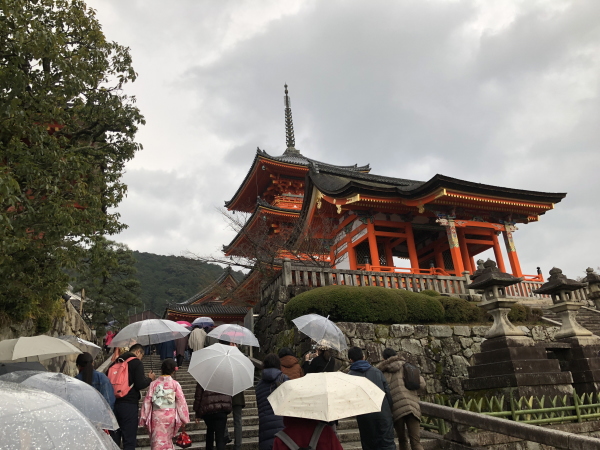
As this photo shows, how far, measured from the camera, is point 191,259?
16.2 meters

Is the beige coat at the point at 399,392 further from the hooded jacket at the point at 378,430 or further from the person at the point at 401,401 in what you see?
the hooded jacket at the point at 378,430

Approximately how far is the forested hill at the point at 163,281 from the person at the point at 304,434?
57.1 metres

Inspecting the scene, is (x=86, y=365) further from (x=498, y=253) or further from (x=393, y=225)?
(x=498, y=253)

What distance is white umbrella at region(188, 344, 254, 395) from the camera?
5.16 meters

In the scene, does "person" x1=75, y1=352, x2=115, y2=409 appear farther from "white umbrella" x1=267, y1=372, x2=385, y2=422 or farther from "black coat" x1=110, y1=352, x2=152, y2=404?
"white umbrella" x1=267, y1=372, x2=385, y2=422

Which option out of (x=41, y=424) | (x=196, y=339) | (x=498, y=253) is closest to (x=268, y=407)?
(x=41, y=424)

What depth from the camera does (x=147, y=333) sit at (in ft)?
24.6

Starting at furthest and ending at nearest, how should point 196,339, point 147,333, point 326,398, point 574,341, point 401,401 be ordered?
point 196,339 → point 574,341 → point 147,333 → point 401,401 → point 326,398

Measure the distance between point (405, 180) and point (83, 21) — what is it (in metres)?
19.4

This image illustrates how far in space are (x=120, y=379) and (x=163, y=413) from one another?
747 mm

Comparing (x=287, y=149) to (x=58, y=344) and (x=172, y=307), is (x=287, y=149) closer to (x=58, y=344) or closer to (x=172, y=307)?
(x=172, y=307)

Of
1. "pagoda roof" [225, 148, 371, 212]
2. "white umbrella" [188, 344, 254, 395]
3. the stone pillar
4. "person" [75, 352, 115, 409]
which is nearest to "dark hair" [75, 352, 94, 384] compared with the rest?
"person" [75, 352, 115, 409]

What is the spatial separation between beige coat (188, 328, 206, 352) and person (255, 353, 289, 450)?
5.90 meters

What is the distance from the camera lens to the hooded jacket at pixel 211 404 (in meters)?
5.29
